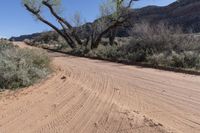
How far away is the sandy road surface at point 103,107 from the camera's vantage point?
294 inches

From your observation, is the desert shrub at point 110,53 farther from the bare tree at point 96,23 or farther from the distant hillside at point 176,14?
the distant hillside at point 176,14

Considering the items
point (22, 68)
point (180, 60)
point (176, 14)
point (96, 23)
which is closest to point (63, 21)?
point (96, 23)

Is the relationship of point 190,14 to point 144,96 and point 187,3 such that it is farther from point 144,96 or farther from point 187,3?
point 144,96

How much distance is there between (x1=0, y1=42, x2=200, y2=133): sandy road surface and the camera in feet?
24.5

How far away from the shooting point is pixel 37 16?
39.1m

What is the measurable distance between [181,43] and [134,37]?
570cm

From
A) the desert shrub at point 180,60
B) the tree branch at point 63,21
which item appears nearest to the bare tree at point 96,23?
the tree branch at point 63,21

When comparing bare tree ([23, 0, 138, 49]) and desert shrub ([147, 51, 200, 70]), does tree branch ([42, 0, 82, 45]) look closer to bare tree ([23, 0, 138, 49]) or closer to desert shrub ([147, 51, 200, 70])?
bare tree ([23, 0, 138, 49])

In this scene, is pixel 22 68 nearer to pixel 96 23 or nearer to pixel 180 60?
pixel 180 60

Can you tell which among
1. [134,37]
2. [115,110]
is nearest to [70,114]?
[115,110]

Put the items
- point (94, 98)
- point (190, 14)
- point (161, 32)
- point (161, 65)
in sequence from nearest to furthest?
point (94, 98) < point (161, 65) < point (161, 32) < point (190, 14)

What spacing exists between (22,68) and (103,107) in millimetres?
5799

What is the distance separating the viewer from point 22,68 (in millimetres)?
13641

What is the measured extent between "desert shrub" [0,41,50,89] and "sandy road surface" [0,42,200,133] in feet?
2.01
